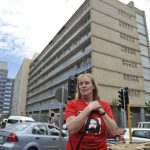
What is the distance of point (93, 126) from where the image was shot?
2152 millimetres

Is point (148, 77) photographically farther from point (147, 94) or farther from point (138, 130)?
point (138, 130)

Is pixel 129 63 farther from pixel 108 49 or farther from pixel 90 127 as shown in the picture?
pixel 90 127

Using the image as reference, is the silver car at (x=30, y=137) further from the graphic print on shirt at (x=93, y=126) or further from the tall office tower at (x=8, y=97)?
the tall office tower at (x=8, y=97)

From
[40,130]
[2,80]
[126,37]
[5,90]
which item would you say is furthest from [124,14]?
[5,90]

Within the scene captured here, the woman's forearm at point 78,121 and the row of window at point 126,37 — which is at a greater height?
the row of window at point 126,37

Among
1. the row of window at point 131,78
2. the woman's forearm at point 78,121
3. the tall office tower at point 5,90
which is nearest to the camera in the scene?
the woman's forearm at point 78,121

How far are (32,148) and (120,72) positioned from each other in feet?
108

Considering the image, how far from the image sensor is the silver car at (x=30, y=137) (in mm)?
7281

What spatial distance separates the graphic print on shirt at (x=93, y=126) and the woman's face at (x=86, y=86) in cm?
39

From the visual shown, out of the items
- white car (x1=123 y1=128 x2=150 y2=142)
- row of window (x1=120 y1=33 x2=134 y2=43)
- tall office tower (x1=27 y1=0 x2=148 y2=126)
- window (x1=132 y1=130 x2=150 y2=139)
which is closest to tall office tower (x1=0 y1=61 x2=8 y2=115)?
tall office tower (x1=27 y1=0 x2=148 y2=126)

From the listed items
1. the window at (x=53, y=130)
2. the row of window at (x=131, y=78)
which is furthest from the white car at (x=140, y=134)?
the row of window at (x=131, y=78)

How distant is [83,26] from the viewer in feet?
135

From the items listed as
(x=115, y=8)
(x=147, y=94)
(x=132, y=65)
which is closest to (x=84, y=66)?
(x=132, y=65)

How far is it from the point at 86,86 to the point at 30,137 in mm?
5890
